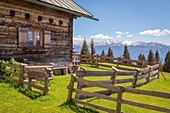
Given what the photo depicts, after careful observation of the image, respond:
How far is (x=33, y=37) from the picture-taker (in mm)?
12828

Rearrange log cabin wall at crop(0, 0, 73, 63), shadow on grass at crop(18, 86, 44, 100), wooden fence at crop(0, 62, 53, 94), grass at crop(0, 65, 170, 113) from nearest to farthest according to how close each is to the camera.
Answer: grass at crop(0, 65, 170, 113), shadow on grass at crop(18, 86, 44, 100), wooden fence at crop(0, 62, 53, 94), log cabin wall at crop(0, 0, 73, 63)

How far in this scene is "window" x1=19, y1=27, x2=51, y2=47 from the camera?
470 inches

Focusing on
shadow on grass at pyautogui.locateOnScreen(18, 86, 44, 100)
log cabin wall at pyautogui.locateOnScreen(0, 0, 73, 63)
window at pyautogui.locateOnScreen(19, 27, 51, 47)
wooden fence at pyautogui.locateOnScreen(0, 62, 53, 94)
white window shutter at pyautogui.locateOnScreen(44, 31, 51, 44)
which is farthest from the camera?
white window shutter at pyautogui.locateOnScreen(44, 31, 51, 44)

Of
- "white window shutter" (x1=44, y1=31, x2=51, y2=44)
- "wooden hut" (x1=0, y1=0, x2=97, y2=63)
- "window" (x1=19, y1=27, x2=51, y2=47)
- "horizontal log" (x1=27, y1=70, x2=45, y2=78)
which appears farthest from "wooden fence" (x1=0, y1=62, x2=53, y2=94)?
"white window shutter" (x1=44, y1=31, x2=51, y2=44)

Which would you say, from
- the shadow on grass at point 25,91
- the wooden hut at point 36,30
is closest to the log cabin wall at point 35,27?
the wooden hut at point 36,30

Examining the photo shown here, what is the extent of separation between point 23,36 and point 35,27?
3.92ft

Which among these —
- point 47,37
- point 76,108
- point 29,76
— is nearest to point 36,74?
point 29,76

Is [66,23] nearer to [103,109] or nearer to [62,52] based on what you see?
[62,52]

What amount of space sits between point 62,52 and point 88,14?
12.8 feet

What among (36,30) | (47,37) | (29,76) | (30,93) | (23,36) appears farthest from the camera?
(47,37)

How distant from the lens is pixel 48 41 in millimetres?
13758

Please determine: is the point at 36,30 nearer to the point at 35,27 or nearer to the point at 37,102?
the point at 35,27

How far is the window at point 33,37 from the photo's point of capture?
11930 millimetres

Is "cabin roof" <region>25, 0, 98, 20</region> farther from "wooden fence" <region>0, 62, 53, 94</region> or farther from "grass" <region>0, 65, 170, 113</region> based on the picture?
"grass" <region>0, 65, 170, 113</region>
